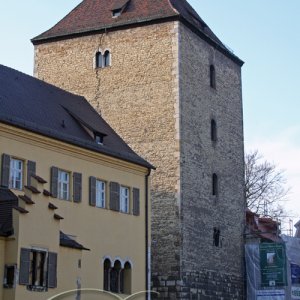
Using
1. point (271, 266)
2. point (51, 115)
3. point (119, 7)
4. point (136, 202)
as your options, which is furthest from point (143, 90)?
point (271, 266)

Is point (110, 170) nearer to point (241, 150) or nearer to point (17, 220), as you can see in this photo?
point (17, 220)

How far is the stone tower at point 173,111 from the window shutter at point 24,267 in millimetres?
12690

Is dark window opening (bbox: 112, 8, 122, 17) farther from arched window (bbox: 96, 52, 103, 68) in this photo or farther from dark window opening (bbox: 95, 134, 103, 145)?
dark window opening (bbox: 95, 134, 103, 145)

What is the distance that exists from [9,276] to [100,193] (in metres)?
8.37

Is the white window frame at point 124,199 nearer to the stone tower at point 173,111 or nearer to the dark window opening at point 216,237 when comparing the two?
the stone tower at point 173,111

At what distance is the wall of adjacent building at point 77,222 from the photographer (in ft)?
76.1

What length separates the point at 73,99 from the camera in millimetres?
35625

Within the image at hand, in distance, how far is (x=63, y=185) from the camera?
28.8 meters

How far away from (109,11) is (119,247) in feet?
44.3

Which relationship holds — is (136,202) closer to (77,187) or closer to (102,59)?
(77,187)

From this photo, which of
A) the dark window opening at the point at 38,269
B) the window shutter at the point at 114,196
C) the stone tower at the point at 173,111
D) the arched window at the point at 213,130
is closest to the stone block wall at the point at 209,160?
the stone tower at the point at 173,111

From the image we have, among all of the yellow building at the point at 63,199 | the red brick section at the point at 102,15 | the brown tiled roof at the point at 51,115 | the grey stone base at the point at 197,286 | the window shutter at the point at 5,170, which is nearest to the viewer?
the yellow building at the point at 63,199

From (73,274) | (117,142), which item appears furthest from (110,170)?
(73,274)

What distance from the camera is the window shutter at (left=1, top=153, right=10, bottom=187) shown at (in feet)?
85.7
